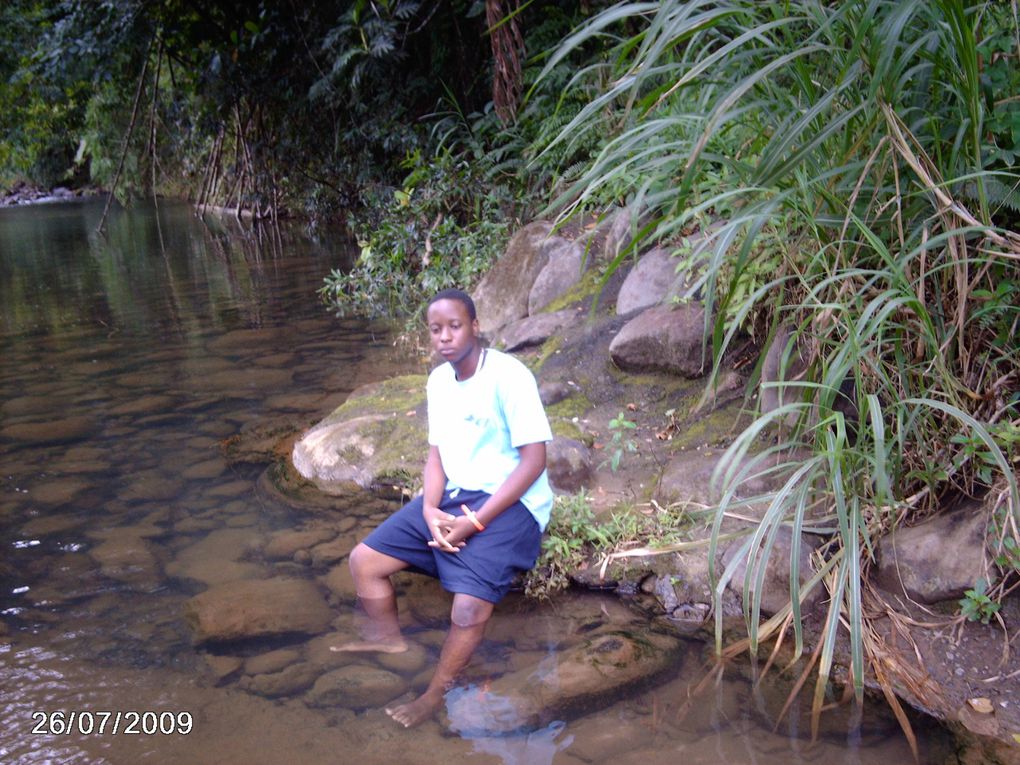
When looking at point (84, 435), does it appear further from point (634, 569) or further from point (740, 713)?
point (740, 713)

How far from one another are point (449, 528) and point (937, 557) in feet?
4.92

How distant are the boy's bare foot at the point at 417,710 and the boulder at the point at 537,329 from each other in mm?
2726

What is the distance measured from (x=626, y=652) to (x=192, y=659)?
137cm

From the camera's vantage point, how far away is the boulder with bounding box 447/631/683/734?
2422mm

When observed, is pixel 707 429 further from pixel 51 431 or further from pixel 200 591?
pixel 51 431

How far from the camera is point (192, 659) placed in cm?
276

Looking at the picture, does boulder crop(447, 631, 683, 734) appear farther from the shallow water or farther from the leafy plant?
the leafy plant

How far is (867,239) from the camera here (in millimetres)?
→ 2682

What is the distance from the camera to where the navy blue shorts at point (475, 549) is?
2848 mm

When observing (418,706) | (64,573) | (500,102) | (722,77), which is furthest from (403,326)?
(418,706)

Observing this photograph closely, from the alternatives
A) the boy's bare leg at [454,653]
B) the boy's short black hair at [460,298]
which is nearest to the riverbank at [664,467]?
the boy's short black hair at [460,298]

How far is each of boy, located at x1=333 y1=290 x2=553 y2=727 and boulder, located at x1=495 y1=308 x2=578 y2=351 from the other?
1.98m

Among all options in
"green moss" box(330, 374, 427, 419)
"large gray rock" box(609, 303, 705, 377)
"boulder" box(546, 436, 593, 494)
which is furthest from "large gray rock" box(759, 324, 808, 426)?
"green moss" box(330, 374, 427, 419)
